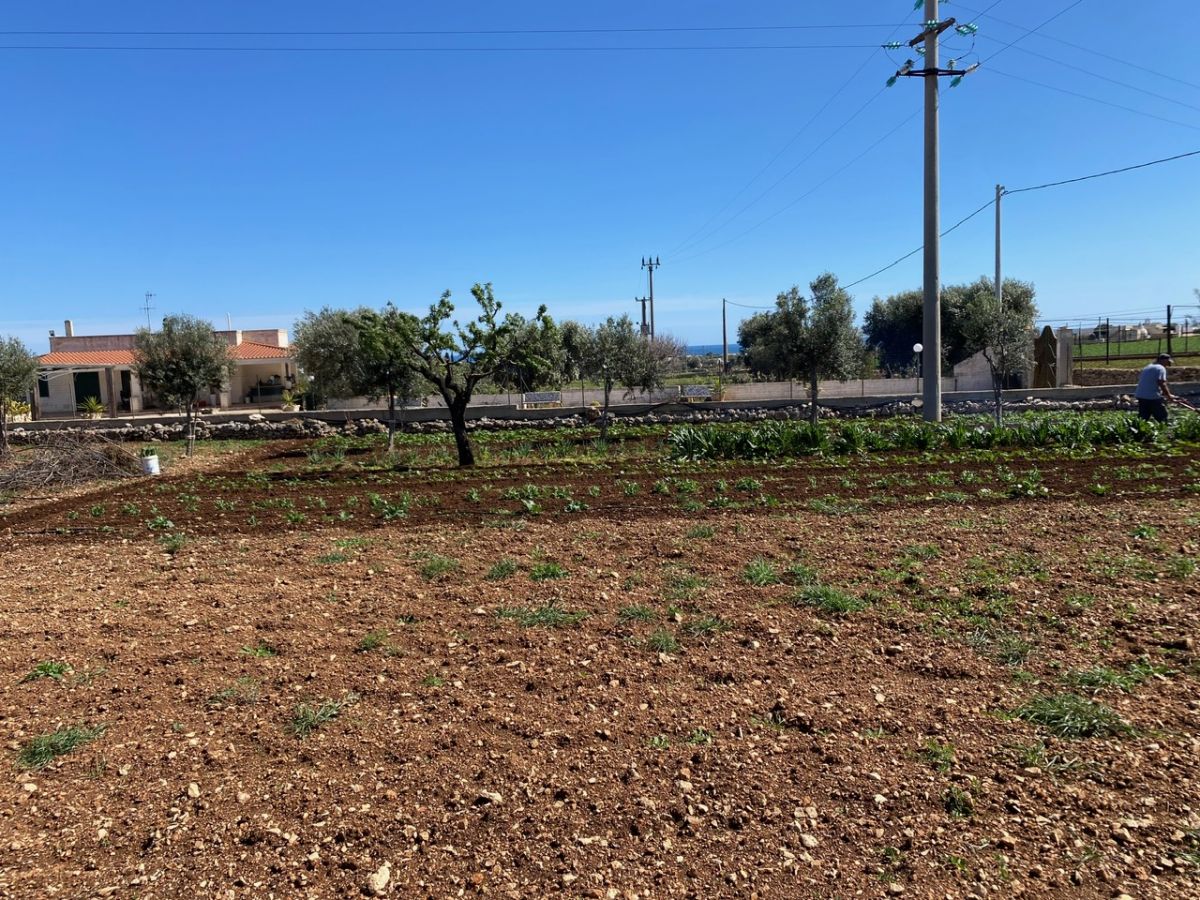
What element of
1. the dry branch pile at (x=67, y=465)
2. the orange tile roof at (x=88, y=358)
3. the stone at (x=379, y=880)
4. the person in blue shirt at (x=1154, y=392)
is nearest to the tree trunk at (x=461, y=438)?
the dry branch pile at (x=67, y=465)

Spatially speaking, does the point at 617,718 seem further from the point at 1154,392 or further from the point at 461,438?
the point at 1154,392

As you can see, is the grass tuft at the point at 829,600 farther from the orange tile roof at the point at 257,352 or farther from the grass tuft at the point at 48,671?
the orange tile roof at the point at 257,352

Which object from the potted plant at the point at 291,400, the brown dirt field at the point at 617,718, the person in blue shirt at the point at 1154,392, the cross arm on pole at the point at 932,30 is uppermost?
the cross arm on pole at the point at 932,30

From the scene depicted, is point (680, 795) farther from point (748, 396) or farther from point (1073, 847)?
point (748, 396)

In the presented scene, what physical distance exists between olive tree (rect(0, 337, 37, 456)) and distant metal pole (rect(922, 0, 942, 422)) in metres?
25.2

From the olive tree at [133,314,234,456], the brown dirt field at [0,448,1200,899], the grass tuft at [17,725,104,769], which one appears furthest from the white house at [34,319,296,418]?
the grass tuft at [17,725,104,769]

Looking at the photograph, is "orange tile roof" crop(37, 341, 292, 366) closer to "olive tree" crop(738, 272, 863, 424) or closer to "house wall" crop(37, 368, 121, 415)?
"house wall" crop(37, 368, 121, 415)

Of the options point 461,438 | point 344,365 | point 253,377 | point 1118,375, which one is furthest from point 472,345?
point 253,377

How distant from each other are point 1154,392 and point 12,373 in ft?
97.7

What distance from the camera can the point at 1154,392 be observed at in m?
18.1

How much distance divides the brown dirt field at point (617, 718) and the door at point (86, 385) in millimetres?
41870

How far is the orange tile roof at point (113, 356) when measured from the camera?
151ft

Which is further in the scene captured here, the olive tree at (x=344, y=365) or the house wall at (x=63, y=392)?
the house wall at (x=63, y=392)

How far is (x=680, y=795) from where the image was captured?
13.1ft
